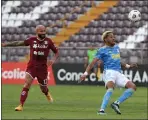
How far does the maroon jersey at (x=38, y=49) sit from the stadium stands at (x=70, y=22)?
16457 millimetres

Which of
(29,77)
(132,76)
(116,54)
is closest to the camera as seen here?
(116,54)

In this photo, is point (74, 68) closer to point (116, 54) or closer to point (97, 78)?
point (97, 78)

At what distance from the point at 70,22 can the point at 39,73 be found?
72.1 feet

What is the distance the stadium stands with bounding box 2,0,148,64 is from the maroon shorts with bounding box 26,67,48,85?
1598cm

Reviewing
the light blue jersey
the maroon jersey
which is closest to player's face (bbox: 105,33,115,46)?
the light blue jersey

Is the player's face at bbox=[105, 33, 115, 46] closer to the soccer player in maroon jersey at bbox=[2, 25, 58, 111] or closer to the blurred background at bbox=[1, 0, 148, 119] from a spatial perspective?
the soccer player in maroon jersey at bbox=[2, 25, 58, 111]

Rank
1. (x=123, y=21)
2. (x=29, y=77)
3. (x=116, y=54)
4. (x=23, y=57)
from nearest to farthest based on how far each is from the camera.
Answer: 1. (x=116, y=54)
2. (x=29, y=77)
3. (x=23, y=57)
4. (x=123, y=21)

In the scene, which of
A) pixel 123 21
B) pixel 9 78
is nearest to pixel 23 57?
pixel 9 78

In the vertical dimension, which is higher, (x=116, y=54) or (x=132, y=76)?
(x=116, y=54)

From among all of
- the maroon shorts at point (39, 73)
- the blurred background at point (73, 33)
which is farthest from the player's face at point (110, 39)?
the blurred background at point (73, 33)

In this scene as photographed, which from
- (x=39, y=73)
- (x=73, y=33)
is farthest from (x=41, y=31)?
(x=73, y=33)

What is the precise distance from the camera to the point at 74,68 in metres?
33.0

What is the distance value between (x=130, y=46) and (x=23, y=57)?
632 cm

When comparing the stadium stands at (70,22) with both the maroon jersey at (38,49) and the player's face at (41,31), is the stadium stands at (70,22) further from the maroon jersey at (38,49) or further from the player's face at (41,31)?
the player's face at (41,31)
